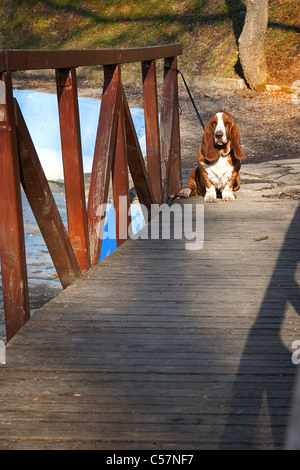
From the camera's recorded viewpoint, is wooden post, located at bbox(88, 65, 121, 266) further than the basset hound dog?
No

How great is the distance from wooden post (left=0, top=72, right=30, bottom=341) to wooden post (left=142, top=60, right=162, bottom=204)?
2.85 metres

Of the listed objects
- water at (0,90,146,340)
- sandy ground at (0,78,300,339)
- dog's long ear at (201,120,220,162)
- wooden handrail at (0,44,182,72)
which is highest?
wooden handrail at (0,44,182,72)

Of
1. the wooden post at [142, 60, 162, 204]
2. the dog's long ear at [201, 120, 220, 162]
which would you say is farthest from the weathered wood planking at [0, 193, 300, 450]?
the dog's long ear at [201, 120, 220, 162]

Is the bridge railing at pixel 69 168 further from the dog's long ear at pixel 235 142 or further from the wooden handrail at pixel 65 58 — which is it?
the dog's long ear at pixel 235 142

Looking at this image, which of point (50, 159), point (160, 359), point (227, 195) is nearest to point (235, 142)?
point (227, 195)

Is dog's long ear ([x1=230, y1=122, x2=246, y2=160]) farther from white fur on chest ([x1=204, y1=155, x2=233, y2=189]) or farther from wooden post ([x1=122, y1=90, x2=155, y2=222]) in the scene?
wooden post ([x1=122, y1=90, x2=155, y2=222])

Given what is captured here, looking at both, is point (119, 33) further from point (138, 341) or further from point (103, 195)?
point (138, 341)

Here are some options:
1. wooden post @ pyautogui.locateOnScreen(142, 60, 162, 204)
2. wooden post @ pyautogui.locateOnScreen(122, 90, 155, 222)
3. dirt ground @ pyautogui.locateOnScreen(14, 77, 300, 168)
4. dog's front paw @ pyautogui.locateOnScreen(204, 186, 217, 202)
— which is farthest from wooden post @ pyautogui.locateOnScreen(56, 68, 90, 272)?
dirt ground @ pyautogui.locateOnScreen(14, 77, 300, 168)

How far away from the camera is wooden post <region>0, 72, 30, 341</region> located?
9.09ft

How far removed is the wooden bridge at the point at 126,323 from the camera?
2.22 metres

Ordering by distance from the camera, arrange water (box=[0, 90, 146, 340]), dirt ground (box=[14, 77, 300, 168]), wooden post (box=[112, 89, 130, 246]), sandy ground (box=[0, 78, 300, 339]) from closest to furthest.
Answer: wooden post (box=[112, 89, 130, 246]) → sandy ground (box=[0, 78, 300, 339]) → water (box=[0, 90, 146, 340]) → dirt ground (box=[14, 77, 300, 168])

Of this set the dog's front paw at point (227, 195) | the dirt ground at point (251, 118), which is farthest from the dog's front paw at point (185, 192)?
the dirt ground at point (251, 118)

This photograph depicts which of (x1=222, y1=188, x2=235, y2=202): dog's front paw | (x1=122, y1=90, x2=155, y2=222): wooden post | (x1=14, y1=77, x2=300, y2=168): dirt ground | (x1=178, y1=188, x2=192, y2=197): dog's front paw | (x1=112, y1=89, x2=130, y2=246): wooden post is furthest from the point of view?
(x1=14, y1=77, x2=300, y2=168): dirt ground

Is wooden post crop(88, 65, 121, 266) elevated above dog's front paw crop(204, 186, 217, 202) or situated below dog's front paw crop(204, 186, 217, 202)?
above
